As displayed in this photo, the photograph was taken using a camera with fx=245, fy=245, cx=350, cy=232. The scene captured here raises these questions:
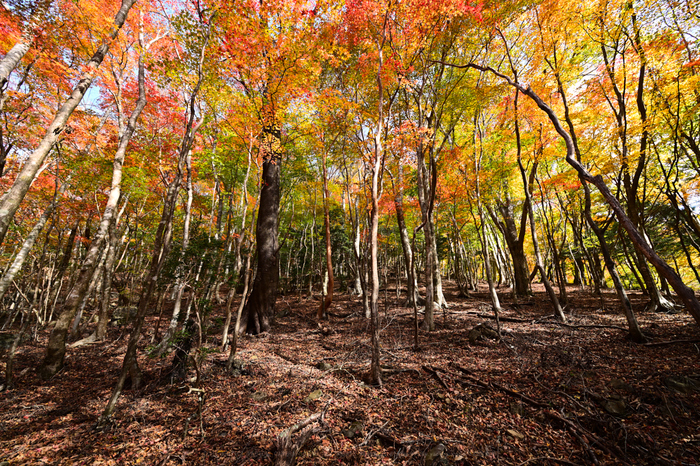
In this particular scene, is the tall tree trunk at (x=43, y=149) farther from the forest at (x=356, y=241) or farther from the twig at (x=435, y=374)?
the twig at (x=435, y=374)

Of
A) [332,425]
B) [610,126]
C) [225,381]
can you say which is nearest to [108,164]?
[225,381]

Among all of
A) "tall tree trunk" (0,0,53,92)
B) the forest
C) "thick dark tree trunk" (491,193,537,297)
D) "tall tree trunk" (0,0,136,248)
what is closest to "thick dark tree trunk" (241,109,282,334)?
the forest

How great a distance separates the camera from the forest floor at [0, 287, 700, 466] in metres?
3.20

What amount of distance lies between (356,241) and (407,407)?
831cm

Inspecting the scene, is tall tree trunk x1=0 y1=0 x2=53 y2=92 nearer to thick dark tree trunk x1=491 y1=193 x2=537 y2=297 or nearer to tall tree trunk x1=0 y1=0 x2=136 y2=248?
tall tree trunk x1=0 y1=0 x2=136 y2=248

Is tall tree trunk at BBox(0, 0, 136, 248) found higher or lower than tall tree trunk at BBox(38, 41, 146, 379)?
higher

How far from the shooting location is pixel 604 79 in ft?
25.8

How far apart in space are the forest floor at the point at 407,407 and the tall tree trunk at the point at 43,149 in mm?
3728

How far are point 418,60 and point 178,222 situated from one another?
14133 millimetres

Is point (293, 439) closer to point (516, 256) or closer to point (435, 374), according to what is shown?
point (435, 374)

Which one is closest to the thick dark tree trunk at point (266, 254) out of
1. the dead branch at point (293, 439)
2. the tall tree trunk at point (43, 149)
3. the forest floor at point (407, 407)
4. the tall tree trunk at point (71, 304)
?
the forest floor at point (407, 407)

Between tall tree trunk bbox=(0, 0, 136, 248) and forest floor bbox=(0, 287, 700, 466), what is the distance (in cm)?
373

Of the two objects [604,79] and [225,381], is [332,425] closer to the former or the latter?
[225,381]

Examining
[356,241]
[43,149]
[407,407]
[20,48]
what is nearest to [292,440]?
[407,407]
